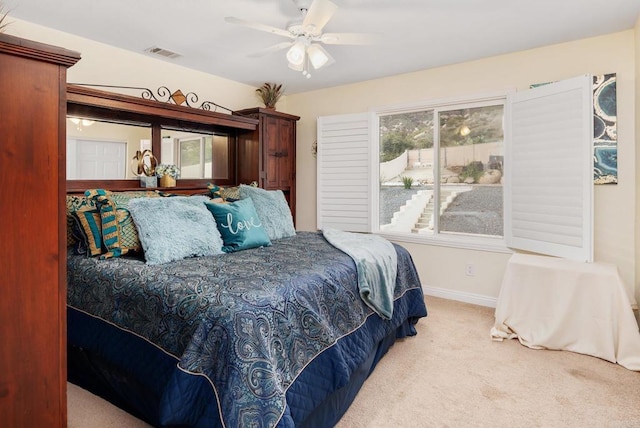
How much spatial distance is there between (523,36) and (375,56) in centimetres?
127

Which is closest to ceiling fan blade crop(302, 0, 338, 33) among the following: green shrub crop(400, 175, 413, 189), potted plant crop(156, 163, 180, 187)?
potted plant crop(156, 163, 180, 187)

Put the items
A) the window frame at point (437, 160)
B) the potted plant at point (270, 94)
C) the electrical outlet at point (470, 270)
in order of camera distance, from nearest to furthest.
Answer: the window frame at point (437, 160) < the electrical outlet at point (470, 270) < the potted plant at point (270, 94)

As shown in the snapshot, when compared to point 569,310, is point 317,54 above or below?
above

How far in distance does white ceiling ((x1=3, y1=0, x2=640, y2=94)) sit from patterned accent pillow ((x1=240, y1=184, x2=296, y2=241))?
1340mm

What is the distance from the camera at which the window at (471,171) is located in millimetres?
2973

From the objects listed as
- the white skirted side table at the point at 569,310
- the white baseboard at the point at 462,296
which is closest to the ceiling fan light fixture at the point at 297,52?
the white skirted side table at the point at 569,310

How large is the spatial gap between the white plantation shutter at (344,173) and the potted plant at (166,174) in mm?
1806

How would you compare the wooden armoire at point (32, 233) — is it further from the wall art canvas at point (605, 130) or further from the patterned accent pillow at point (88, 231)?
the wall art canvas at point (605, 130)

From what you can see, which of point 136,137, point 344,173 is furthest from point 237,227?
point 344,173

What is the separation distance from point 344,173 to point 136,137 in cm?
231

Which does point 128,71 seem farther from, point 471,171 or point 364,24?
point 471,171

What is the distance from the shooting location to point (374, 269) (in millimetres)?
2379

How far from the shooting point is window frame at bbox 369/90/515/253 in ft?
12.0

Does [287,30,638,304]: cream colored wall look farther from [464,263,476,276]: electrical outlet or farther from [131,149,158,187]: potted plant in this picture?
[131,149,158,187]: potted plant
